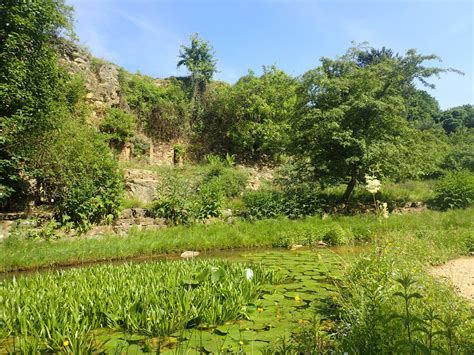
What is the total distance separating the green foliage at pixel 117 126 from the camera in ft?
57.8

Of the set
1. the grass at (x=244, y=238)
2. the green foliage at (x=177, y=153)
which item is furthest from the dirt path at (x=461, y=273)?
the green foliage at (x=177, y=153)

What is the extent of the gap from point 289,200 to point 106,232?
701 centimetres

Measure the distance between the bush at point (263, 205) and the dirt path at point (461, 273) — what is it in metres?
6.67

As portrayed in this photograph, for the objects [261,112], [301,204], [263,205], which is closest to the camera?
[263,205]

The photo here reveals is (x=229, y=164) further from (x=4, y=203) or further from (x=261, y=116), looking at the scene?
(x=4, y=203)

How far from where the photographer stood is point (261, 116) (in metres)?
22.2

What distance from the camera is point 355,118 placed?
43.8ft

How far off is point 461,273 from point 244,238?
5.74 metres

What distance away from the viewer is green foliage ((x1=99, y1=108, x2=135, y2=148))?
57.8 ft

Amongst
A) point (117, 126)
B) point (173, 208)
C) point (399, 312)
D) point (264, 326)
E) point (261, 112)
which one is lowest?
point (264, 326)

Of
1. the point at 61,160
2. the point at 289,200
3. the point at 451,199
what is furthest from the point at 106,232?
the point at 451,199

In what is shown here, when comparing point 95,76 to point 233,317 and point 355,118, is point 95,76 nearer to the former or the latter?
point 355,118

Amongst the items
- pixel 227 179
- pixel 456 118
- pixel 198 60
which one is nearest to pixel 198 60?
pixel 198 60

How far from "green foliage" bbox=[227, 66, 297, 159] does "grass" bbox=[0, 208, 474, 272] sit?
9.89 metres
